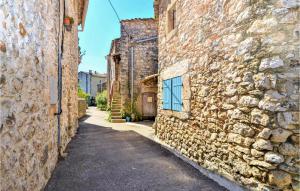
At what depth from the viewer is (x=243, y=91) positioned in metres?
3.24

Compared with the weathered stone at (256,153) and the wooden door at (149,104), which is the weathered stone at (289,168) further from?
the wooden door at (149,104)

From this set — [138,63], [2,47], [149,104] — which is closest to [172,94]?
[2,47]

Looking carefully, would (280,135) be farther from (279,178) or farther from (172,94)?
(172,94)

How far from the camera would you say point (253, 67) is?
3072mm

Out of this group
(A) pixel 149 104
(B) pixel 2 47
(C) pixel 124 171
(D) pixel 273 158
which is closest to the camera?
(B) pixel 2 47

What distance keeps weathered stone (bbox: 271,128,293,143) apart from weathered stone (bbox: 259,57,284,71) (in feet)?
2.67

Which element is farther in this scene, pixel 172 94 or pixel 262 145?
pixel 172 94

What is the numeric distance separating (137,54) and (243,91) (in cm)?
1105

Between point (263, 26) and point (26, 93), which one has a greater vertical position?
point (263, 26)

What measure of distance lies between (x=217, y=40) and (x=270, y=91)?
1.52 m

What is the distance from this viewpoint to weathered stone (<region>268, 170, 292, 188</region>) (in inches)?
105

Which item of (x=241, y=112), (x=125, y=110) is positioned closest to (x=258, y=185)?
(x=241, y=112)

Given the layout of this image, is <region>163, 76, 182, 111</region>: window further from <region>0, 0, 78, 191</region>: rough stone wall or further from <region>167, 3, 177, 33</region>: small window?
<region>0, 0, 78, 191</region>: rough stone wall

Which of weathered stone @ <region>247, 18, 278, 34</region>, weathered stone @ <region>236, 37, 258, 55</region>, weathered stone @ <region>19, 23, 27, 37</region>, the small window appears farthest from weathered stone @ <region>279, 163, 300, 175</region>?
the small window
